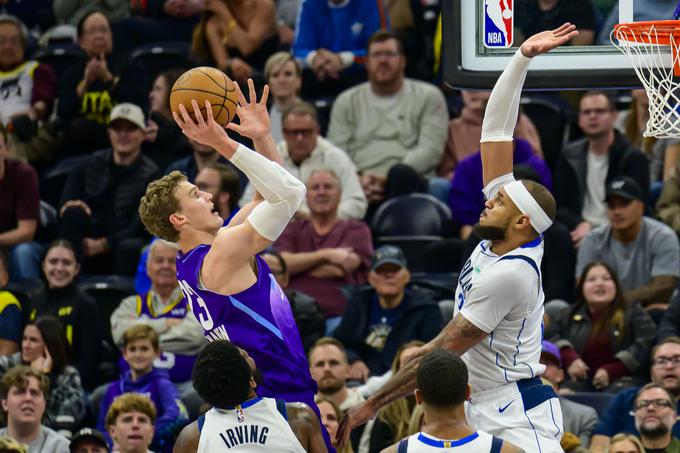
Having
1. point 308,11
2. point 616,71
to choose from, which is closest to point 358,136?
point 308,11

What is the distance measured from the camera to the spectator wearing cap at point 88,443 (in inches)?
407

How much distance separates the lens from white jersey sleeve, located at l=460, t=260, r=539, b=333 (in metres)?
7.30

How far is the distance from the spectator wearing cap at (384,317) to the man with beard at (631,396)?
150cm

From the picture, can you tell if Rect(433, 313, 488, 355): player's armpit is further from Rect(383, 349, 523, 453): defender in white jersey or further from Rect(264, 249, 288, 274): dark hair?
Rect(264, 249, 288, 274): dark hair

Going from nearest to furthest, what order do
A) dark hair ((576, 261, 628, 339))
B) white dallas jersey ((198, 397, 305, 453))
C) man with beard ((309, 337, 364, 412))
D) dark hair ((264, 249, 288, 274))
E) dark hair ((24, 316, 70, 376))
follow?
white dallas jersey ((198, 397, 305, 453)), man with beard ((309, 337, 364, 412)), dark hair ((576, 261, 628, 339)), dark hair ((24, 316, 70, 376)), dark hair ((264, 249, 288, 274))

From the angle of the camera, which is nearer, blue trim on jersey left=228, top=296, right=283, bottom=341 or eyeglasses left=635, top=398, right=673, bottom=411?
blue trim on jersey left=228, top=296, right=283, bottom=341

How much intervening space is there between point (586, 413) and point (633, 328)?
3.03ft

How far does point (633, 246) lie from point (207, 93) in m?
5.50

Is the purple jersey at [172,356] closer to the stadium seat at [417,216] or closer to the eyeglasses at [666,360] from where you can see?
the stadium seat at [417,216]

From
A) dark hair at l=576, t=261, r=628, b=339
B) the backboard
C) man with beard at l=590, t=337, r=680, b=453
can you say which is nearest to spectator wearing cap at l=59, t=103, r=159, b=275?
dark hair at l=576, t=261, r=628, b=339

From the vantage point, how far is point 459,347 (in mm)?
7324

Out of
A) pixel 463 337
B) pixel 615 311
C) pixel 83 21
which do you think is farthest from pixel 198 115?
pixel 83 21

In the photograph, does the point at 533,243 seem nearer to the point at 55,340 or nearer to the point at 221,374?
the point at 221,374

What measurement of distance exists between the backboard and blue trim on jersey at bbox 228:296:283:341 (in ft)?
5.83
